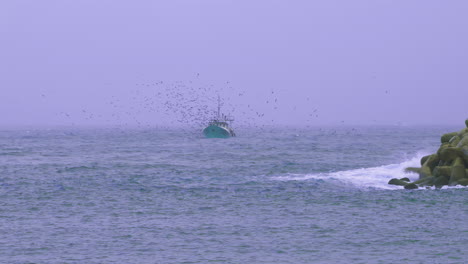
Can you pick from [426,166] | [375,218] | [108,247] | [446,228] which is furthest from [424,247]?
[426,166]

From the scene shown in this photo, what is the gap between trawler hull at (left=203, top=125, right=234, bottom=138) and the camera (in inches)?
5172

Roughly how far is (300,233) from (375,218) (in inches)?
187

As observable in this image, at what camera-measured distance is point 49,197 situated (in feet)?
114

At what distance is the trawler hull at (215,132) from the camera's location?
131 m

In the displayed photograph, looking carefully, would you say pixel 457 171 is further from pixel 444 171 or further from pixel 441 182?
pixel 441 182

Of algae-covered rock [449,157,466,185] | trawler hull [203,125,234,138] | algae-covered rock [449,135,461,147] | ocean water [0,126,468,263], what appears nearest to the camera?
ocean water [0,126,468,263]

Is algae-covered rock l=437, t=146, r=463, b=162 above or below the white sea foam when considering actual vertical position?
above

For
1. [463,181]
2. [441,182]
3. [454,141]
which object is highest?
[454,141]

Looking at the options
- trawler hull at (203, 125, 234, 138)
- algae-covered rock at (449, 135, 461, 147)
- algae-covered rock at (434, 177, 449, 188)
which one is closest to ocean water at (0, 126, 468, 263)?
algae-covered rock at (434, 177, 449, 188)

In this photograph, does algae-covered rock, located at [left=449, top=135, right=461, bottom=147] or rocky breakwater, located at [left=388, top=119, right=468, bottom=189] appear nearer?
rocky breakwater, located at [left=388, top=119, right=468, bottom=189]

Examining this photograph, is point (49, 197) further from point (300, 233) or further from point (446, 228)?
point (446, 228)

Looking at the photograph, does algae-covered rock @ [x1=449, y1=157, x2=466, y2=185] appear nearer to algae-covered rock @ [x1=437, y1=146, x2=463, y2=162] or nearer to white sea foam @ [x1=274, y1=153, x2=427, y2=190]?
algae-covered rock @ [x1=437, y1=146, x2=463, y2=162]

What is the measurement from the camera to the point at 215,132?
132875 millimetres

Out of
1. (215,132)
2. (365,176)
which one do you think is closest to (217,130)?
(215,132)
